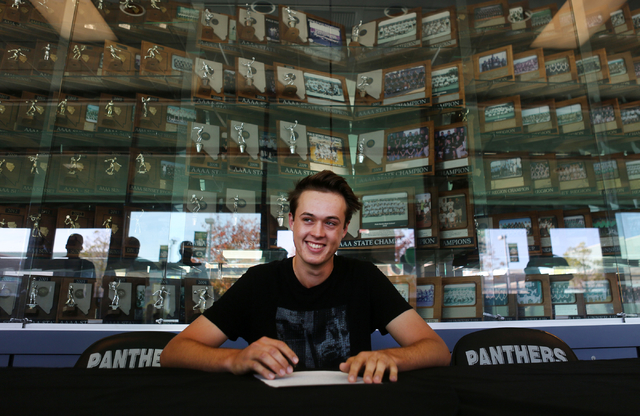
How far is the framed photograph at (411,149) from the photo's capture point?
2.44 meters

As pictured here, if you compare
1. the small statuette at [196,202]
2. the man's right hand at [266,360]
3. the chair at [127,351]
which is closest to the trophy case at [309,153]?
the small statuette at [196,202]

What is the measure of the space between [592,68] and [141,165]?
9.37ft

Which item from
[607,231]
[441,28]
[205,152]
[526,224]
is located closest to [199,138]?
[205,152]

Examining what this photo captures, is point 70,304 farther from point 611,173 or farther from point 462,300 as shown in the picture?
point 611,173

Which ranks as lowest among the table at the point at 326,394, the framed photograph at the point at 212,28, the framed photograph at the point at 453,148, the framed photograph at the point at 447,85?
the table at the point at 326,394

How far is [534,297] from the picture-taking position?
86.4 inches

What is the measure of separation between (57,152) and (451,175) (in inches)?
91.2

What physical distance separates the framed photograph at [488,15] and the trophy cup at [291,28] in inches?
45.6

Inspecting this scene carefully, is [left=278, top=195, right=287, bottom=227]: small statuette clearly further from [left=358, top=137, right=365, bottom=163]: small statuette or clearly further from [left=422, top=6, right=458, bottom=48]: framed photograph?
[left=422, top=6, right=458, bottom=48]: framed photograph

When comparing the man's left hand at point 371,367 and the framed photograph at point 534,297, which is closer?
the man's left hand at point 371,367

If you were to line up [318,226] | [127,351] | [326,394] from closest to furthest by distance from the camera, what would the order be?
[326,394]
[127,351]
[318,226]

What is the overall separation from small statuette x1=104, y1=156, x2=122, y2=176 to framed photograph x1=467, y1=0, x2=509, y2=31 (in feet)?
7.99

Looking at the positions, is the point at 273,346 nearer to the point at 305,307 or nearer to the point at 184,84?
the point at 305,307

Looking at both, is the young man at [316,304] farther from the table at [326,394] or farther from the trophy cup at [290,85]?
the trophy cup at [290,85]
